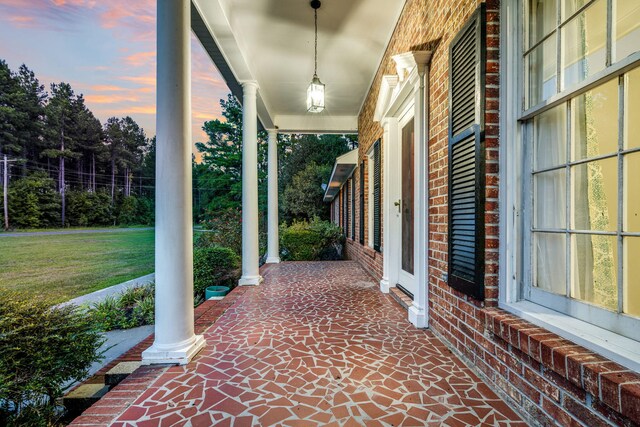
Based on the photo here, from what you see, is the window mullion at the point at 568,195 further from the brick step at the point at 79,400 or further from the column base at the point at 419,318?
the brick step at the point at 79,400

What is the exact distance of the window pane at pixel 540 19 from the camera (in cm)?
157

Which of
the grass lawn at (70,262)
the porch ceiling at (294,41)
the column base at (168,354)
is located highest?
the porch ceiling at (294,41)

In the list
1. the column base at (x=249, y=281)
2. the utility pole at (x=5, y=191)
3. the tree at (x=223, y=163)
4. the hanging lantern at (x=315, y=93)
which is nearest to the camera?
the hanging lantern at (x=315, y=93)

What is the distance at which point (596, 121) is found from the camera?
4.35ft

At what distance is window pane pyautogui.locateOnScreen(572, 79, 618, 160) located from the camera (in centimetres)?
125

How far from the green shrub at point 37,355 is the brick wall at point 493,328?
278 cm

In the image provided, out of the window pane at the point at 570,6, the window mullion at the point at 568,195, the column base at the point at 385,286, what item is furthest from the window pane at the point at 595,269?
the column base at the point at 385,286

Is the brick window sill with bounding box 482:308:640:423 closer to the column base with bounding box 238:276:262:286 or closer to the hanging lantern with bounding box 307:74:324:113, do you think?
the hanging lantern with bounding box 307:74:324:113

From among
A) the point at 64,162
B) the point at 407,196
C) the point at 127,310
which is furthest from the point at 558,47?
the point at 64,162

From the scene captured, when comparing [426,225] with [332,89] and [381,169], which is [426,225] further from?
[332,89]

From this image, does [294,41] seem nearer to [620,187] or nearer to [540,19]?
[540,19]

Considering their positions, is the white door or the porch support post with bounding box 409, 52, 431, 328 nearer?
the porch support post with bounding box 409, 52, 431, 328

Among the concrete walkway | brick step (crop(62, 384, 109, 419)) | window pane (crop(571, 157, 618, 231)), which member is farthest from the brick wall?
the concrete walkway

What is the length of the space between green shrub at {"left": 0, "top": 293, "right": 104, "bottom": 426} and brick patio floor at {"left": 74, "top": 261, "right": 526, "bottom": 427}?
0.55 m
